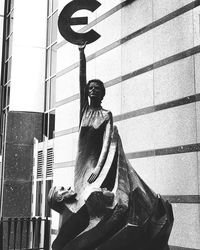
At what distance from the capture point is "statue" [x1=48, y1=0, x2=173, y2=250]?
17.6 ft

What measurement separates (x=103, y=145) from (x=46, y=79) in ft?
35.0

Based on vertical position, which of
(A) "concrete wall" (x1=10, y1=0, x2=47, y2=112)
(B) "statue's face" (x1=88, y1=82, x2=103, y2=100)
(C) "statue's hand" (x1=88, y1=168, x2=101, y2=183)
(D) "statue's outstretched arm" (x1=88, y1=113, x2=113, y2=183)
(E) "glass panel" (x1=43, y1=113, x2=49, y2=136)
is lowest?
(C) "statue's hand" (x1=88, y1=168, x2=101, y2=183)

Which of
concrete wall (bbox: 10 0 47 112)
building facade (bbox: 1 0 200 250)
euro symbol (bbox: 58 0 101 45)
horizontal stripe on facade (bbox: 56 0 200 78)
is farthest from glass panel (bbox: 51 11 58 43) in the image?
euro symbol (bbox: 58 0 101 45)

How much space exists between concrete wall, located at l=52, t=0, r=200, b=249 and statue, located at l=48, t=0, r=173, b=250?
1.59m

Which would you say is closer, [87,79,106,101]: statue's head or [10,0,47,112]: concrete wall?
[87,79,106,101]: statue's head

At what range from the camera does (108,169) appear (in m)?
5.81

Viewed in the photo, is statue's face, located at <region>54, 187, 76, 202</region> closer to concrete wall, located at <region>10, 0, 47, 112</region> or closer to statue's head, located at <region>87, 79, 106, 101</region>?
statue's head, located at <region>87, 79, 106, 101</region>

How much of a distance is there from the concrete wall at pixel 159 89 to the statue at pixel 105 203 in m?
1.59

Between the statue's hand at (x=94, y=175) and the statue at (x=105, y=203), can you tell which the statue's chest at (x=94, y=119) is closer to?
the statue at (x=105, y=203)

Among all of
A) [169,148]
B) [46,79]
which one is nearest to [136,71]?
[169,148]

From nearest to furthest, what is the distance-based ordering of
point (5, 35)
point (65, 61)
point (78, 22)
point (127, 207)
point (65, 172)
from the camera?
point (127, 207)
point (78, 22)
point (65, 172)
point (65, 61)
point (5, 35)

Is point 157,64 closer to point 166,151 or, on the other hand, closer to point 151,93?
point 151,93

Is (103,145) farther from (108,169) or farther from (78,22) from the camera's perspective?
(78,22)

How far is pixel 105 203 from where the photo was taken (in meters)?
5.34
